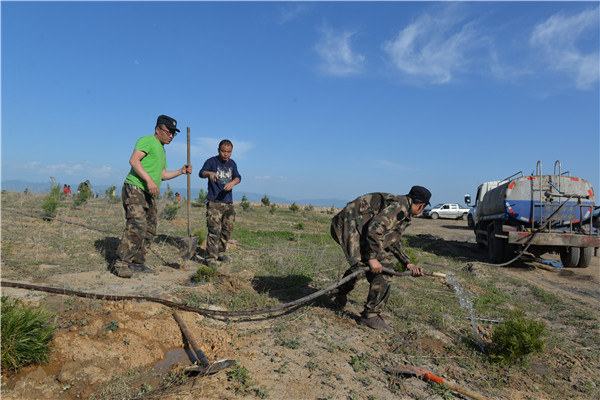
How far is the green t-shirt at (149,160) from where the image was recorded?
4938 mm

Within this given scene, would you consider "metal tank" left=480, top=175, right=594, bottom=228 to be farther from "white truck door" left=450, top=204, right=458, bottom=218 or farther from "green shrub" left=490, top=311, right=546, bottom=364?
"white truck door" left=450, top=204, right=458, bottom=218

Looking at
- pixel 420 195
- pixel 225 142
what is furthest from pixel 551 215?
pixel 225 142

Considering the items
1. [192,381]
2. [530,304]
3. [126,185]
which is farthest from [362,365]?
[530,304]

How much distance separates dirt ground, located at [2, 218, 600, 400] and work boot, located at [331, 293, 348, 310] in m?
0.13

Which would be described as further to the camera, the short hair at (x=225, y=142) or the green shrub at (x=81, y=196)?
the green shrub at (x=81, y=196)

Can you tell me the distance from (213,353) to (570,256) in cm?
948

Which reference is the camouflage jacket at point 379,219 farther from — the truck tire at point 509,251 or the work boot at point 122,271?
the truck tire at point 509,251

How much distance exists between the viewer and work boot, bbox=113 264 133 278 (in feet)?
16.0

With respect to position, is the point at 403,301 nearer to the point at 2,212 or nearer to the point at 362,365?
the point at 362,365

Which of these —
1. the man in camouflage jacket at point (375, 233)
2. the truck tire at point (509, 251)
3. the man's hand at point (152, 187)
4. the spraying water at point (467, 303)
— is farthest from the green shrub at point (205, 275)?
the truck tire at point (509, 251)

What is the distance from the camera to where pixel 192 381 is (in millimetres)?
2771

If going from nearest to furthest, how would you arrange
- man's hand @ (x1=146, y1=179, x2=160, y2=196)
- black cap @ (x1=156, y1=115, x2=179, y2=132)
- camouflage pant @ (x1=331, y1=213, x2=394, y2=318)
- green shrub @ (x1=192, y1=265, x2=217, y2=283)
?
camouflage pant @ (x1=331, y1=213, x2=394, y2=318) → man's hand @ (x1=146, y1=179, x2=160, y2=196) → green shrub @ (x1=192, y1=265, x2=217, y2=283) → black cap @ (x1=156, y1=115, x2=179, y2=132)

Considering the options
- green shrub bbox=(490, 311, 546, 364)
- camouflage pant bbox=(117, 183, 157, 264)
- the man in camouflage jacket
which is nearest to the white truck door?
the man in camouflage jacket

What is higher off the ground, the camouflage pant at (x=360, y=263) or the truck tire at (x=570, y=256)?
the camouflage pant at (x=360, y=263)
